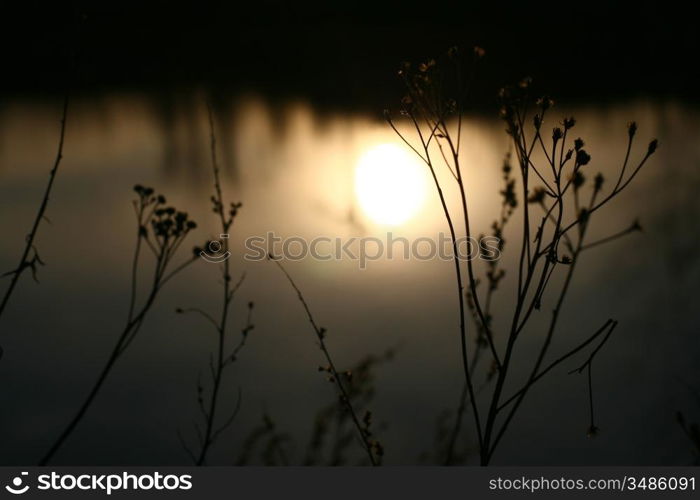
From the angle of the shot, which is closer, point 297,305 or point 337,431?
point 337,431

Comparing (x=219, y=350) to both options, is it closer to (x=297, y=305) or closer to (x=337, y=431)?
(x=337, y=431)

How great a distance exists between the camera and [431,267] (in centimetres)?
379

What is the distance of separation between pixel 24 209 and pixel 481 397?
2.45 metres

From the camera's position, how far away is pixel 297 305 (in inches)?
134

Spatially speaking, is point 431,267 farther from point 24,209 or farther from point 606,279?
point 24,209

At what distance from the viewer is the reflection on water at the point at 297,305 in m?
2.62

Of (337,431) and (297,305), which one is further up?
(297,305)
